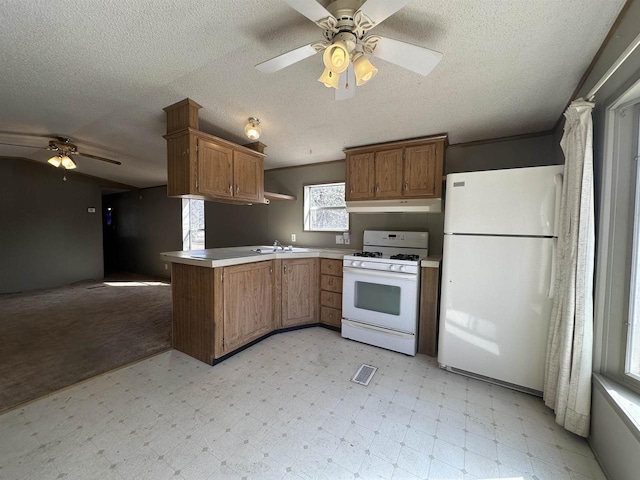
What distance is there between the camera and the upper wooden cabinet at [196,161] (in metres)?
2.31

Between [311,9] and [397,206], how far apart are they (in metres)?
2.19

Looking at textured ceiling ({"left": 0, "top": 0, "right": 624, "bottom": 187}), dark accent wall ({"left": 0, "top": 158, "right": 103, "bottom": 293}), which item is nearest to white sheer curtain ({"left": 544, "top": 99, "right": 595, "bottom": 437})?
textured ceiling ({"left": 0, "top": 0, "right": 624, "bottom": 187})

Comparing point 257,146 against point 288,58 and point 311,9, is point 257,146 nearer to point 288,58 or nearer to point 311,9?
point 288,58

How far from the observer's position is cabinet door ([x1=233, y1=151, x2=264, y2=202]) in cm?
284

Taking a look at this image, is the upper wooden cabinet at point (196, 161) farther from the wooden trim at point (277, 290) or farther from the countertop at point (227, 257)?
Answer: the wooden trim at point (277, 290)

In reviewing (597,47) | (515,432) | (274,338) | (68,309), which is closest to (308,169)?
(274,338)

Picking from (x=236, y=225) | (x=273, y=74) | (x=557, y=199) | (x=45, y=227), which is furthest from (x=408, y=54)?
(x=45, y=227)

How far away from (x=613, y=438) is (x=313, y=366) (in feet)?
6.17

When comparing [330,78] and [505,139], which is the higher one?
[505,139]

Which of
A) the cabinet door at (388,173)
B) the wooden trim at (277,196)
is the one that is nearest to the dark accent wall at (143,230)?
the wooden trim at (277,196)

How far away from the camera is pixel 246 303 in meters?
2.61

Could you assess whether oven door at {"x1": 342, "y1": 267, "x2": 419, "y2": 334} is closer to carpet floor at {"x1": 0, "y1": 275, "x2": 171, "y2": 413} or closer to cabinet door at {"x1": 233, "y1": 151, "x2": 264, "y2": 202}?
cabinet door at {"x1": 233, "y1": 151, "x2": 264, "y2": 202}

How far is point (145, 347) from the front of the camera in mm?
2648

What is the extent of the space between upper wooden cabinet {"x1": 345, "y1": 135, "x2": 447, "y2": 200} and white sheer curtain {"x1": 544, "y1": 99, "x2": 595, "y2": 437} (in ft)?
3.68
